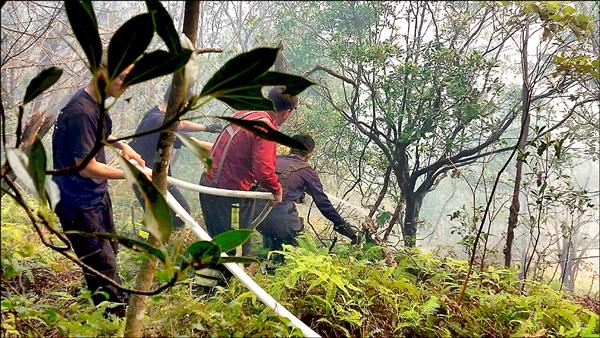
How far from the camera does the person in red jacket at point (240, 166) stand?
128 inches

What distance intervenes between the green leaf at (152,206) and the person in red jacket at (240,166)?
228 centimetres

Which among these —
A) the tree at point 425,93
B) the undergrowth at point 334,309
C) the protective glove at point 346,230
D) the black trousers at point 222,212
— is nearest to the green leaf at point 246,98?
the undergrowth at point 334,309

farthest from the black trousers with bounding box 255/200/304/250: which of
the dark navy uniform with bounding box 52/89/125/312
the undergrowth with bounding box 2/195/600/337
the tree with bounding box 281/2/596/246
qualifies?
the dark navy uniform with bounding box 52/89/125/312

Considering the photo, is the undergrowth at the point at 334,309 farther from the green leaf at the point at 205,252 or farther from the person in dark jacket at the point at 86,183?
the green leaf at the point at 205,252

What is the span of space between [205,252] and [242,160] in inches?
97.1

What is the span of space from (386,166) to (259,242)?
1815 mm

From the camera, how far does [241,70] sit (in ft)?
2.98

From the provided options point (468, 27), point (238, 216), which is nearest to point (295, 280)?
point (238, 216)

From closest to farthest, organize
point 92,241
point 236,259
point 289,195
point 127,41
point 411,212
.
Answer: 1. point 127,41
2. point 236,259
3. point 92,241
4. point 289,195
5. point 411,212

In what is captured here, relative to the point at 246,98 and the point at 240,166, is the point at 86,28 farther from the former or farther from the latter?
the point at 240,166

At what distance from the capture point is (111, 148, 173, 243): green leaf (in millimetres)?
914

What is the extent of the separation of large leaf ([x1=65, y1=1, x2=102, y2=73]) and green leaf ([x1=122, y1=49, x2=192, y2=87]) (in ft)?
0.24

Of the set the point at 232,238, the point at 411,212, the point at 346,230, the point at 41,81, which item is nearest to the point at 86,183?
the point at 41,81

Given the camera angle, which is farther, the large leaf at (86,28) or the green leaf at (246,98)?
the green leaf at (246,98)
